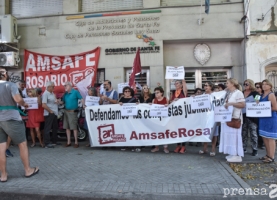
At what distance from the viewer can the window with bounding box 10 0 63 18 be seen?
11.0 meters

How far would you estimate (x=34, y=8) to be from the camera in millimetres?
11242

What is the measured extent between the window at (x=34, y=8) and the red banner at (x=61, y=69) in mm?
2033

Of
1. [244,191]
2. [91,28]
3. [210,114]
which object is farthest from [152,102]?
[91,28]

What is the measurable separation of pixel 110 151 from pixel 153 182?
274cm

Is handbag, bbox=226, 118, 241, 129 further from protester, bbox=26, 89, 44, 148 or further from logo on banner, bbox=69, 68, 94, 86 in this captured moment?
logo on banner, bbox=69, 68, 94, 86

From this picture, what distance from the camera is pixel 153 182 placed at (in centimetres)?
420

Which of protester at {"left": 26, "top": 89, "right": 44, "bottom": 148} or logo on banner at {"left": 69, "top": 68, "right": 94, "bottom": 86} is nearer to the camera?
protester at {"left": 26, "top": 89, "right": 44, "bottom": 148}

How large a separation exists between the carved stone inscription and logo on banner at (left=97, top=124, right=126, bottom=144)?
4.67m

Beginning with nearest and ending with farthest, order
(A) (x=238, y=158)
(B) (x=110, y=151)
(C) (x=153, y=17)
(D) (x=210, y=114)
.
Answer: (A) (x=238, y=158) < (D) (x=210, y=114) < (B) (x=110, y=151) < (C) (x=153, y=17)

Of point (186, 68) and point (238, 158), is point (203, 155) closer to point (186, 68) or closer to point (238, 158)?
point (238, 158)

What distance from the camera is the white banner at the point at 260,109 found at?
17.7 feet

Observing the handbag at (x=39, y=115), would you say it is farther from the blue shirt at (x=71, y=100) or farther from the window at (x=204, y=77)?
the window at (x=204, y=77)

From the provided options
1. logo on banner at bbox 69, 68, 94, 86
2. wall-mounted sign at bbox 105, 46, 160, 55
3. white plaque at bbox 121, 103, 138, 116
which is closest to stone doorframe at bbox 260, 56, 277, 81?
wall-mounted sign at bbox 105, 46, 160, 55

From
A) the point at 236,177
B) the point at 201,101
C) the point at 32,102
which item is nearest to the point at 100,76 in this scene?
the point at 32,102
